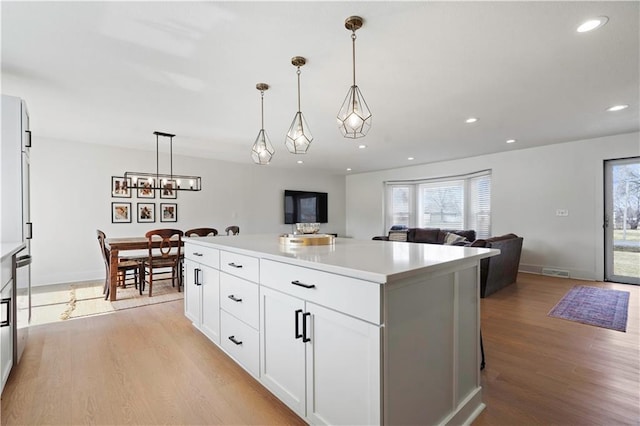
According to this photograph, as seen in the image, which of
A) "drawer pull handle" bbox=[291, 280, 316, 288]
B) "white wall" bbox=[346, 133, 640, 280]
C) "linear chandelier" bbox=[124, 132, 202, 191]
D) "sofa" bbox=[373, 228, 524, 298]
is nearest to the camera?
"drawer pull handle" bbox=[291, 280, 316, 288]

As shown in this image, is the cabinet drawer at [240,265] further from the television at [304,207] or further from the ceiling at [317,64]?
the television at [304,207]

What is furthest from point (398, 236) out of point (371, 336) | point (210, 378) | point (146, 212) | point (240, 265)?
point (371, 336)

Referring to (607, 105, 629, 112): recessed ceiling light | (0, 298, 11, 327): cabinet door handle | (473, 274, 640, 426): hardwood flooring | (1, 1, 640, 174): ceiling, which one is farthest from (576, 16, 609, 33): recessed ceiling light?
(0, 298, 11, 327): cabinet door handle

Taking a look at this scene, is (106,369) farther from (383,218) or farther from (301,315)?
(383,218)

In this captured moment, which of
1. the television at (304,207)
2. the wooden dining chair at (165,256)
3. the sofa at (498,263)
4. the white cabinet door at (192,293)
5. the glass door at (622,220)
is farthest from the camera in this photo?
the television at (304,207)

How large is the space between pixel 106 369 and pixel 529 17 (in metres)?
3.73

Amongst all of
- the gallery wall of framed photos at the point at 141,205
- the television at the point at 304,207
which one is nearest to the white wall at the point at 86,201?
the gallery wall of framed photos at the point at 141,205

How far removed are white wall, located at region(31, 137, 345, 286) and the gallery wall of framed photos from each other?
63mm

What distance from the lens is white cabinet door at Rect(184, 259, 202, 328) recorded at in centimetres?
282

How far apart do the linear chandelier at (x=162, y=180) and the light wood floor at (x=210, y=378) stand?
2.40 m

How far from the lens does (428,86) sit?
2.87 m

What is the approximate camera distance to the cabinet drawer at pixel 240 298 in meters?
1.96

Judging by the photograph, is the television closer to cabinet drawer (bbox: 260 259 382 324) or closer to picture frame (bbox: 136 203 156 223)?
picture frame (bbox: 136 203 156 223)

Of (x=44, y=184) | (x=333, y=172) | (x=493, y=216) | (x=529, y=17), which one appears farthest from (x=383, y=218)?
(x=44, y=184)
